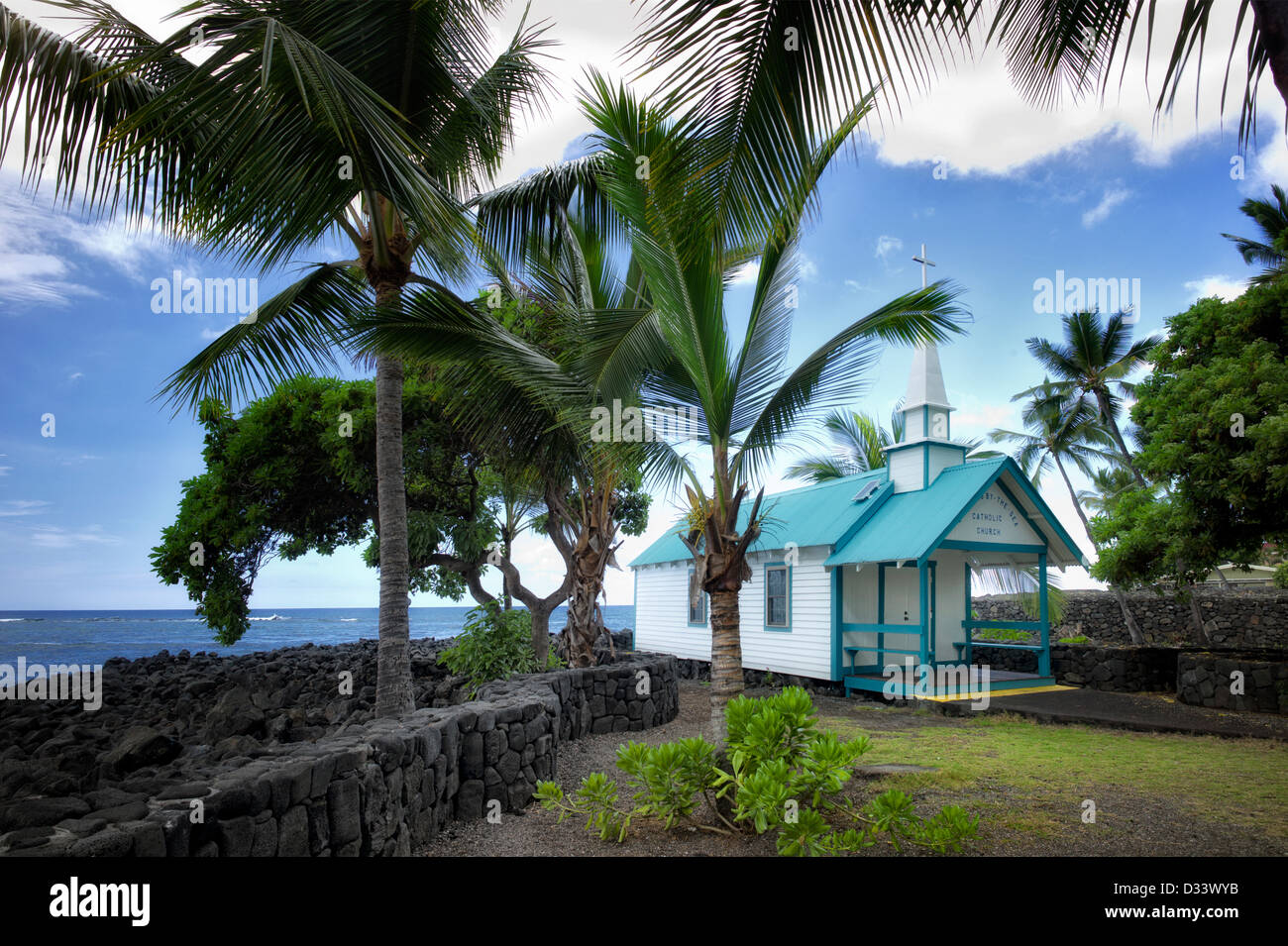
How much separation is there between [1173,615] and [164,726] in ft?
76.9

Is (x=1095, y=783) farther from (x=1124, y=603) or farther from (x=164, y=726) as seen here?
(x=1124, y=603)

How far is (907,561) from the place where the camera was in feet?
38.8

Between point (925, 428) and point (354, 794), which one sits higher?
point (925, 428)

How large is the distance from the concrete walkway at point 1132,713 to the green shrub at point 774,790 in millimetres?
6624

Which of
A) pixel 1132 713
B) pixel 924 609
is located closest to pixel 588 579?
pixel 924 609

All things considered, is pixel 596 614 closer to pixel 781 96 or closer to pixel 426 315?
pixel 426 315

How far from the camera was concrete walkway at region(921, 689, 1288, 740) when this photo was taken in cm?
957

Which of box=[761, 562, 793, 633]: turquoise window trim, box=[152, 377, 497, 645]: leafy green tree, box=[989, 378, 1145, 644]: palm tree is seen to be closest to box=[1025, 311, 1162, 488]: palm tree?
box=[989, 378, 1145, 644]: palm tree

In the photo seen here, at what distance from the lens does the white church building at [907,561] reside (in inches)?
495

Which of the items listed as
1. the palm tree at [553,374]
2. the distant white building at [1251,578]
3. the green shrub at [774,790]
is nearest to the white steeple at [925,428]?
the palm tree at [553,374]

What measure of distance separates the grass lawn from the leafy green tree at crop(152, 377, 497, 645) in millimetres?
6608

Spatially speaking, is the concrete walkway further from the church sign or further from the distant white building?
the distant white building

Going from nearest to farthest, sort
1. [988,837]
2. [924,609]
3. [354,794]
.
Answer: [354,794] < [988,837] < [924,609]

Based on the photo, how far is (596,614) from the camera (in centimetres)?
1105
